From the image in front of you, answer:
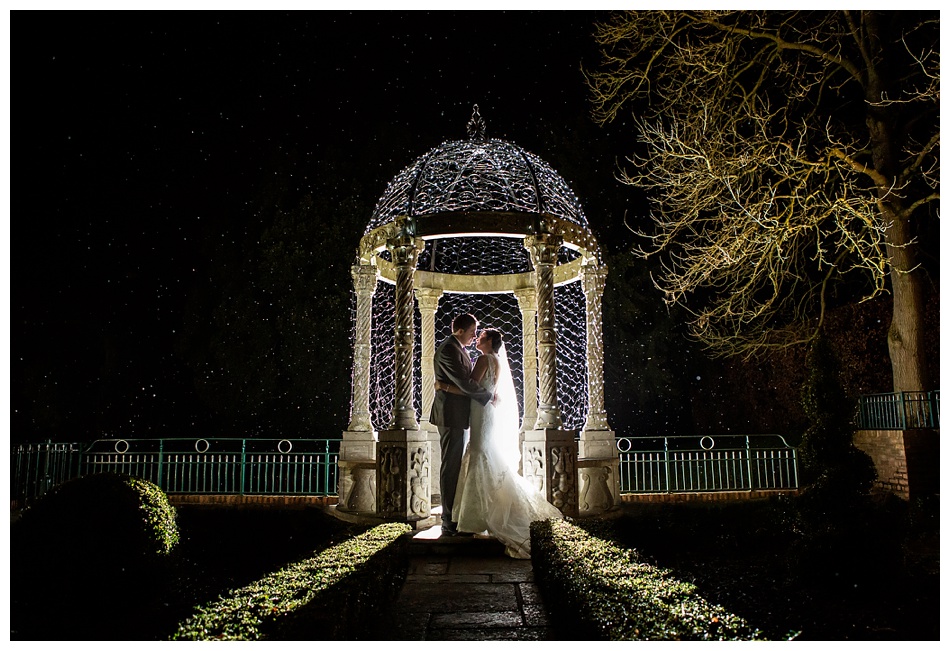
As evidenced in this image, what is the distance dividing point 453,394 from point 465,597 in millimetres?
2652

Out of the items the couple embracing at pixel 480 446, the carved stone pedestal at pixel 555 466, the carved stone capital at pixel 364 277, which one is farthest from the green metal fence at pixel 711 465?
the carved stone capital at pixel 364 277

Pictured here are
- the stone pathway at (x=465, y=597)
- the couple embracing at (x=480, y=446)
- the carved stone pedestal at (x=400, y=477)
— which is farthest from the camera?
the carved stone pedestal at (x=400, y=477)

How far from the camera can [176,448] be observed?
61.6ft

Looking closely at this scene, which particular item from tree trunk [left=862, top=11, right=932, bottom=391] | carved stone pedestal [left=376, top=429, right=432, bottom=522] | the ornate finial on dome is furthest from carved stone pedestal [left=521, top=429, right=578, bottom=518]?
tree trunk [left=862, top=11, right=932, bottom=391]

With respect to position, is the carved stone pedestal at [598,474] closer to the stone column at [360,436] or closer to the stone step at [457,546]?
the stone step at [457,546]

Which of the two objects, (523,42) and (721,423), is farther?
(721,423)

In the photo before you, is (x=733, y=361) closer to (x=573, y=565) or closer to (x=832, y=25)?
(x=832, y=25)

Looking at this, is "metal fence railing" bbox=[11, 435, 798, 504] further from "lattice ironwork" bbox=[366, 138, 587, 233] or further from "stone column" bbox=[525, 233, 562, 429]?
"lattice ironwork" bbox=[366, 138, 587, 233]

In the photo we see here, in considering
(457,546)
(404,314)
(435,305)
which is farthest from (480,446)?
(435,305)

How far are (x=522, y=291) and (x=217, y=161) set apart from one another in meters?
11.4

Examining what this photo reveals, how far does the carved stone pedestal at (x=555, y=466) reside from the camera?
292 inches

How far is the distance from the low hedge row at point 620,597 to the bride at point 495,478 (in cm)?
155

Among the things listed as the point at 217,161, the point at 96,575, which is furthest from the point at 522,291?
the point at 217,161

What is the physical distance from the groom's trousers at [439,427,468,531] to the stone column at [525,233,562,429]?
1.17 metres
